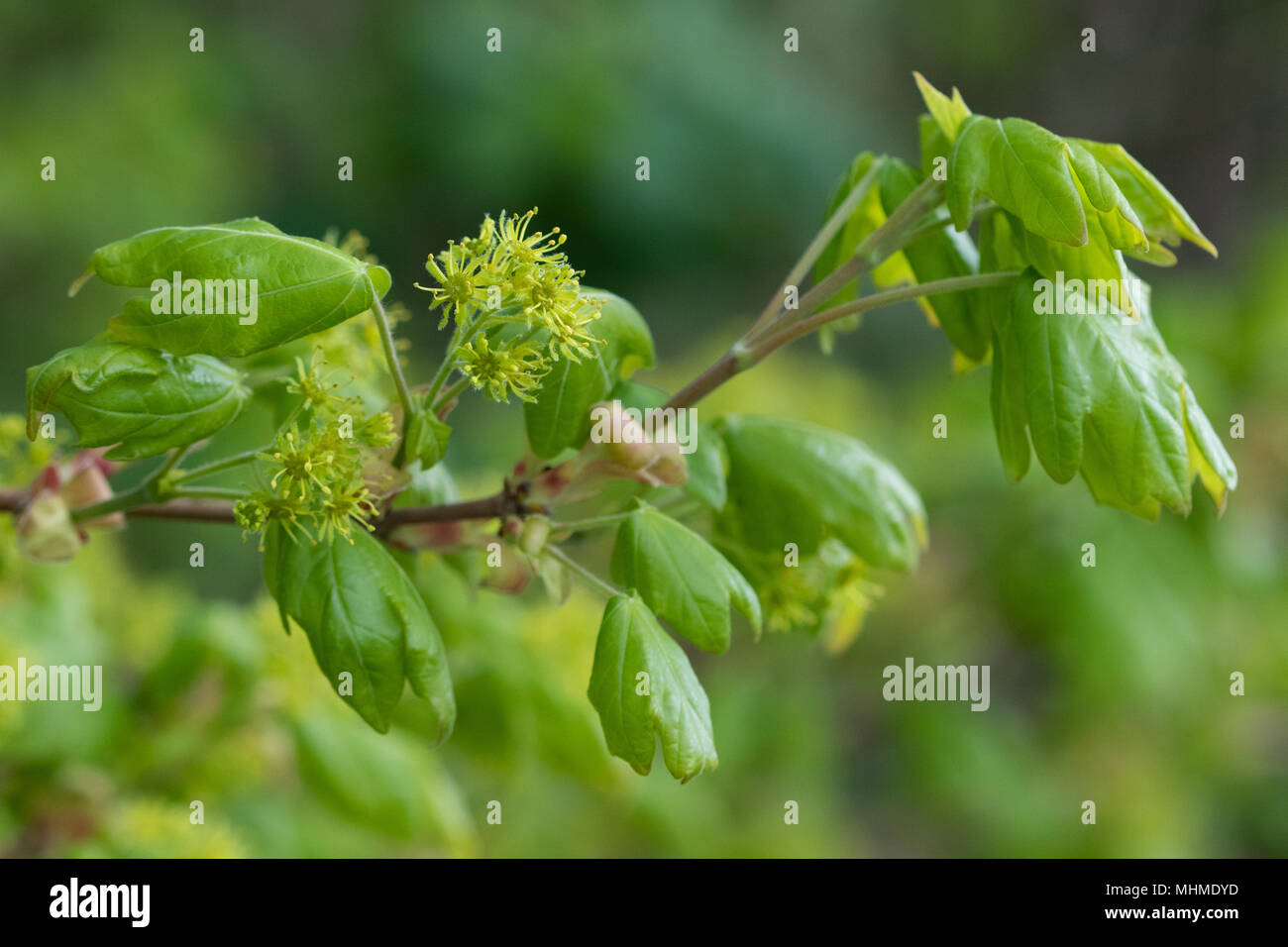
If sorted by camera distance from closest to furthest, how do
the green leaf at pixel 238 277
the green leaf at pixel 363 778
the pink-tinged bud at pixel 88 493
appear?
1. the green leaf at pixel 238 277
2. the pink-tinged bud at pixel 88 493
3. the green leaf at pixel 363 778

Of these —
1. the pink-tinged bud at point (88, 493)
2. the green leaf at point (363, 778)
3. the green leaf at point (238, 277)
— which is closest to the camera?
the green leaf at point (238, 277)

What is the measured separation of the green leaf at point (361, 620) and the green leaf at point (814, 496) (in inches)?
7.6

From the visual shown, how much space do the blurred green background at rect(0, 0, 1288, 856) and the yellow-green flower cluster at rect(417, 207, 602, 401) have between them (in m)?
0.40

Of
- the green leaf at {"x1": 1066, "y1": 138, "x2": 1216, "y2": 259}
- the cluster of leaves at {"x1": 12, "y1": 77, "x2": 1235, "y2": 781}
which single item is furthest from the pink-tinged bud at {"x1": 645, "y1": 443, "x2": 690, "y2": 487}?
the green leaf at {"x1": 1066, "y1": 138, "x2": 1216, "y2": 259}

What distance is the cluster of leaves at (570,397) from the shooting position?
0.43m

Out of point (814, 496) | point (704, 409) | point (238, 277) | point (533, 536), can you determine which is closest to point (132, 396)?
point (238, 277)

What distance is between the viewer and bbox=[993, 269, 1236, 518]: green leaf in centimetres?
Result: 47

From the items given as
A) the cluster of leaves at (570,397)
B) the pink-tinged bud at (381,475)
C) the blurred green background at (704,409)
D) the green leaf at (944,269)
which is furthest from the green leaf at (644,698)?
the blurred green background at (704,409)

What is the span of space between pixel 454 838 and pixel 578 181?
1885 millimetres

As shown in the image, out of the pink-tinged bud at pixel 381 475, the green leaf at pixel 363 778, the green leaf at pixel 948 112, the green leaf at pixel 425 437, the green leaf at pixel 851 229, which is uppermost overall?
the green leaf at pixel 948 112

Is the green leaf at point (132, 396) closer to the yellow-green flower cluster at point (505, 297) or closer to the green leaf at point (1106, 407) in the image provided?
the yellow-green flower cluster at point (505, 297)

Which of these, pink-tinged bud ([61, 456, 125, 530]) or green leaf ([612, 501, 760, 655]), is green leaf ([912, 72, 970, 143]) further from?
pink-tinged bud ([61, 456, 125, 530])

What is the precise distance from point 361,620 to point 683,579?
A: 0.12 metres

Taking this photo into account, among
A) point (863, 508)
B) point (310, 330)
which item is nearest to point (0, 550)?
point (310, 330)
